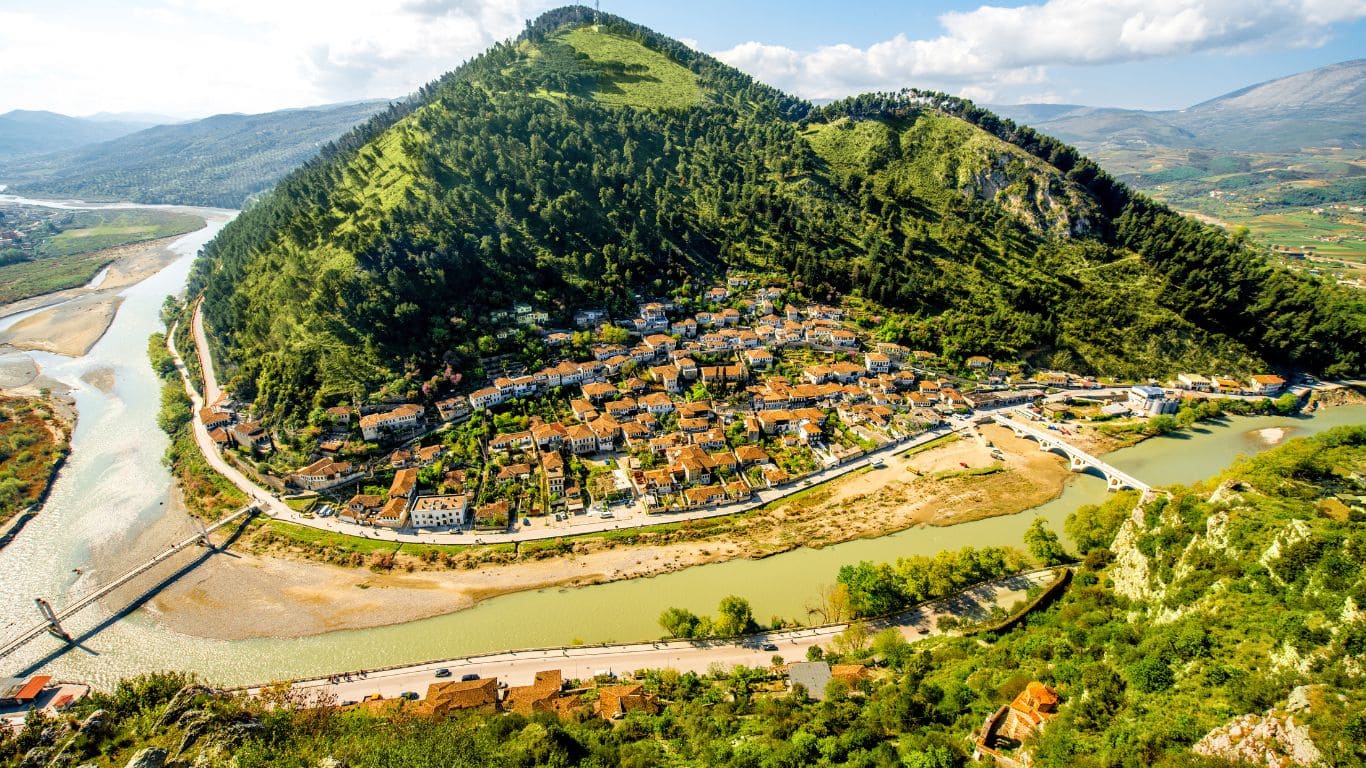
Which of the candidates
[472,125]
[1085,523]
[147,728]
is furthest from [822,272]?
[147,728]

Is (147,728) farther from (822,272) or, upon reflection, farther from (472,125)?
(472,125)

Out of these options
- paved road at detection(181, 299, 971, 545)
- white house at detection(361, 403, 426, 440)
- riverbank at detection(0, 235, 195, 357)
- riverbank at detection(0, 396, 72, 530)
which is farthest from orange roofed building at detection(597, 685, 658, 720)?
riverbank at detection(0, 235, 195, 357)

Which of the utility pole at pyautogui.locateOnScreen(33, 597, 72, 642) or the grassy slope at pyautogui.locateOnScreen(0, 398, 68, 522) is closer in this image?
the utility pole at pyautogui.locateOnScreen(33, 597, 72, 642)

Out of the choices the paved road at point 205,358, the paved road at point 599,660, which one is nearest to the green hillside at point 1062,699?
the paved road at point 599,660

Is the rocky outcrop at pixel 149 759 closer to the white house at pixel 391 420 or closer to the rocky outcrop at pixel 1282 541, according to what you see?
the white house at pixel 391 420

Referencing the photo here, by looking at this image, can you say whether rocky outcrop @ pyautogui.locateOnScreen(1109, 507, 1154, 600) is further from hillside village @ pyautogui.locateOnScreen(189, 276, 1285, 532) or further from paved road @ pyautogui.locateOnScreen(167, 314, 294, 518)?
paved road @ pyautogui.locateOnScreen(167, 314, 294, 518)
